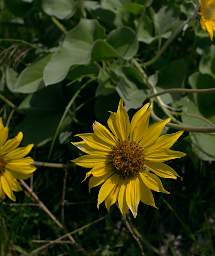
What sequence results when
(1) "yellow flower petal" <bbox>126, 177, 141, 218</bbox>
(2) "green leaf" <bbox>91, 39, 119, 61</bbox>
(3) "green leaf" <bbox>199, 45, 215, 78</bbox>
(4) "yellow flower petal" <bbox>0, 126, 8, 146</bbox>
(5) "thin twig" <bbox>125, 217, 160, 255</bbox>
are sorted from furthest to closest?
(3) "green leaf" <bbox>199, 45, 215, 78</bbox>, (5) "thin twig" <bbox>125, 217, 160, 255</bbox>, (2) "green leaf" <bbox>91, 39, 119, 61</bbox>, (4) "yellow flower petal" <bbox>0, 126, 8, 146</bbox>, (1) "yellow flower petal" <bbox>126, 177, 141, 218</bbox>

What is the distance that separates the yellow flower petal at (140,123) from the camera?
56.9 inches

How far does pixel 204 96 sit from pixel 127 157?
→ 1.75ft

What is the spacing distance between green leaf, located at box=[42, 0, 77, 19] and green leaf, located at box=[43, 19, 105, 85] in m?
0.17

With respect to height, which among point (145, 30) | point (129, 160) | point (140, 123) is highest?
point (145, 30)

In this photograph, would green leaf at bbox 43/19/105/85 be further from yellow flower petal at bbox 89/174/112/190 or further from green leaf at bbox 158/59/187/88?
yellow flower petal at bbox 89/174/112/190

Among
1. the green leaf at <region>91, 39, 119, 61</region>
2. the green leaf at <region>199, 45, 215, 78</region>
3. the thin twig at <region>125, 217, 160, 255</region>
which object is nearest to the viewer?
the green leaf at <region>91, 39, 119, 61</region>

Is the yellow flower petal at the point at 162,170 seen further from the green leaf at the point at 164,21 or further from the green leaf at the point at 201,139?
the green leaf at the point at 164,21

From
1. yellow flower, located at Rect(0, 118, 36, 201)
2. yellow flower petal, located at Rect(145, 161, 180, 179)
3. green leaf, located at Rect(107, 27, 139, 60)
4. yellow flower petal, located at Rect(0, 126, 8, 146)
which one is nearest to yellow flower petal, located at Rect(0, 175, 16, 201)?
yellow flower, located at Rect(0, 118, 36, 201)

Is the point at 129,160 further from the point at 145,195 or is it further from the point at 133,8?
the point at 133,8

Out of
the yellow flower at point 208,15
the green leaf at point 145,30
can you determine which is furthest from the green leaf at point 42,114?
the yellow flower at point 208,15

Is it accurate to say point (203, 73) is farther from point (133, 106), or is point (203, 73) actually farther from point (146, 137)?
point (146, 137)

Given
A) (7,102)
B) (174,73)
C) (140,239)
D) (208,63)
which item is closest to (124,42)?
(174,73)

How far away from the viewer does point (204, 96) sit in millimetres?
1899

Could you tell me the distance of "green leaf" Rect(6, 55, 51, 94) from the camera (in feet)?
6.17
